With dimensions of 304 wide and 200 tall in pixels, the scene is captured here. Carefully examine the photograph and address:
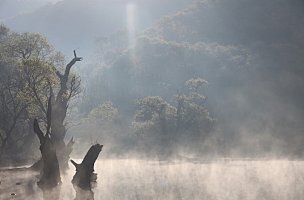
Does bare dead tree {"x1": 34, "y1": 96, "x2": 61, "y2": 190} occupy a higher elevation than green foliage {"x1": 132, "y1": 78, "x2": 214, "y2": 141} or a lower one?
lower

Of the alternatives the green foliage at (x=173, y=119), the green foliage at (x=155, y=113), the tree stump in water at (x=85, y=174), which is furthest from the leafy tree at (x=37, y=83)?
the green foliage at (x=173, y=119)

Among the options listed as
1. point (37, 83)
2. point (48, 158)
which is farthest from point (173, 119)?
point (48, 158)

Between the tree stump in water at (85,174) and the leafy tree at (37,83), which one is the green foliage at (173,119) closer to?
the leafy tree at (37,83)

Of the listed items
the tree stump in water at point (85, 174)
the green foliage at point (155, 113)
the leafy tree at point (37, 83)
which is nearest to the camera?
the tree stump in water at point (85, 174)

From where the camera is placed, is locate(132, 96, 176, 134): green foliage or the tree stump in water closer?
the tree stump in water

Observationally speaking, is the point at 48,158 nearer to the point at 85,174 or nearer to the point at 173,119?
the point at 85,174

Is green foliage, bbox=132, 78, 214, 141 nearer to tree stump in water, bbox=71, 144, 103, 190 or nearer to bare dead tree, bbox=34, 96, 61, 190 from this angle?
bare dead tree, bbox=34, 96, 61, 190

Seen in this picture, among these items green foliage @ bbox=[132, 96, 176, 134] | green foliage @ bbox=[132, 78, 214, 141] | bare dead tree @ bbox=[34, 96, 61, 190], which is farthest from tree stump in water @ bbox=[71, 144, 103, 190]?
green foliage @ bbox=[132, 78, 214, 141]

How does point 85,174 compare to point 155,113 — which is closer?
point 85,174

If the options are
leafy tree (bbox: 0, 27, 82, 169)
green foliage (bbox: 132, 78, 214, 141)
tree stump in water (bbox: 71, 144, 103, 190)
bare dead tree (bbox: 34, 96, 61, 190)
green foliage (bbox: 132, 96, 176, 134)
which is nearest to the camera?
tree stump in water (bbox: 71, 144, 103, 190)

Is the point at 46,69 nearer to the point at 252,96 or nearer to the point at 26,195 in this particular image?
the point at 26,195

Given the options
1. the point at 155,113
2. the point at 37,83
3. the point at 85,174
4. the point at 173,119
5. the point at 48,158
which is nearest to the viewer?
the point at 85,174

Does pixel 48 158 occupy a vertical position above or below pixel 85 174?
above

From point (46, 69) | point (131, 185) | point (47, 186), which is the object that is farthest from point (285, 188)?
point (46, 69)
